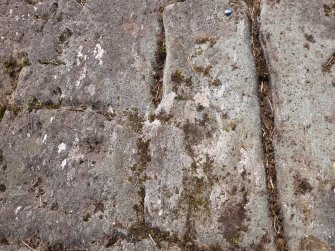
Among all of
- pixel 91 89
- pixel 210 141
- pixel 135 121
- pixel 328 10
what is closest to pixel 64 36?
pixel 91 89

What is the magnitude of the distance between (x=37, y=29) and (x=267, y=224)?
2.87 m

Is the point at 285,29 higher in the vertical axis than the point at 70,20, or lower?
higher

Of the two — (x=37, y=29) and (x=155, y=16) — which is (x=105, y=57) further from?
(x=37, y=29)

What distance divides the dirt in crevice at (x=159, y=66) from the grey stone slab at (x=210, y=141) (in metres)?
0.07

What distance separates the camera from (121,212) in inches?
137

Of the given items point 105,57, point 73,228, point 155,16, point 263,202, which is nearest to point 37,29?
point 105,57

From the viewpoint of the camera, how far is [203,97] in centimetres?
350

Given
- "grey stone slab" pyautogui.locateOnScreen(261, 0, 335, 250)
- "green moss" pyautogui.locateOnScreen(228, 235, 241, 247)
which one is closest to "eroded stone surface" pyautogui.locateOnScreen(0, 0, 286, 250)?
"green moss" pyautogui.locateOnScreen(228, 235, 241, 247)

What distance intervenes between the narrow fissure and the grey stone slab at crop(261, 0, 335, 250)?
0.12ft

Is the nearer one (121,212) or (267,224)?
(267,224)

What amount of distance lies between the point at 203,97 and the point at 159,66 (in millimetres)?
505

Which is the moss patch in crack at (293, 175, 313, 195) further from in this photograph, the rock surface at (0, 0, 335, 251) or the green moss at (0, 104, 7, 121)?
the green moss at (0, 104, 7, 121)

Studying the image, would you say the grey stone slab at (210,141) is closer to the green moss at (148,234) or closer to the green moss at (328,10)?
the green moss at (148,234)

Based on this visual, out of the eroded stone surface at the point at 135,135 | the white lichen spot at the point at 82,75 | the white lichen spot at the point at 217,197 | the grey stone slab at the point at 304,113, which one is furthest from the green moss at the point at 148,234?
the white lichen spot at the point at 82,75
